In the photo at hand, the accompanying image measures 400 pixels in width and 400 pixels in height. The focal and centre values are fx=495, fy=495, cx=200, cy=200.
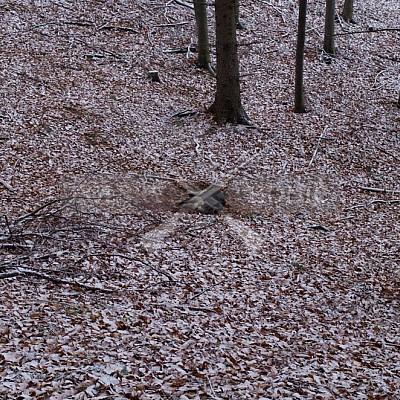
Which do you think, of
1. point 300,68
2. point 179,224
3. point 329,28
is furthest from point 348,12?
point 179,224

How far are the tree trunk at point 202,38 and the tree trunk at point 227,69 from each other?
3442 millimetres

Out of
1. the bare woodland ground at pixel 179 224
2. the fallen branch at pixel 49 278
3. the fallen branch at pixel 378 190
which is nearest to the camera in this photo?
the bare woodland ground at pixel 179 224

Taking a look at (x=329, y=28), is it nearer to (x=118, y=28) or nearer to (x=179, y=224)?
(x=118, y=28)

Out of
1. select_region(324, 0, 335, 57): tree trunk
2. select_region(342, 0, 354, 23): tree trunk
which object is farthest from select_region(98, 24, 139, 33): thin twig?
select_region(342, 0, 354, 23): tree trunk

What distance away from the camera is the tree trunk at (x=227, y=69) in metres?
13.5

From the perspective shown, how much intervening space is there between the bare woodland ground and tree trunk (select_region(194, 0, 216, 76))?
452 mm

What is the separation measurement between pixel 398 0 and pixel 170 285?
26615 millimetres

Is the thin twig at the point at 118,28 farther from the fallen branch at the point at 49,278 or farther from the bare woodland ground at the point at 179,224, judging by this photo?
the fallen branch at the point at 49,278

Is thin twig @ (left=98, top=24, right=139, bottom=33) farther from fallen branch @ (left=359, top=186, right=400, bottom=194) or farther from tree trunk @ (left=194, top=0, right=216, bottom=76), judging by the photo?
fallen branch @ (left=359, top=186, right=400, bottom=194)

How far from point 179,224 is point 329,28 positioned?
45.0 feet

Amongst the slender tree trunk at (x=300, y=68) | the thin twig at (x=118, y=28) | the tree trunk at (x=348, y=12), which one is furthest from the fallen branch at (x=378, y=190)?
the tree trunk at (x=348, y=12)

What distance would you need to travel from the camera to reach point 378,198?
39.0 feet

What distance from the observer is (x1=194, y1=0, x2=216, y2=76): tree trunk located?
16859 millimetres

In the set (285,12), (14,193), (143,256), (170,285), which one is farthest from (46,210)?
(285,12)
